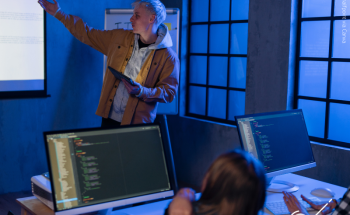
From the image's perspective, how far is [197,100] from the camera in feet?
14.4

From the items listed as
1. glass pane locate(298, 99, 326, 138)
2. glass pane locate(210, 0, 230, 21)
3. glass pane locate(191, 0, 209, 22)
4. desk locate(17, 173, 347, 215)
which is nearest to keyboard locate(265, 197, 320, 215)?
desk locate(17, 173, 347, 215)

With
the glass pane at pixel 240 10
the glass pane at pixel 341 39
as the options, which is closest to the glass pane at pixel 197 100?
the glass pane at pixel 240 10

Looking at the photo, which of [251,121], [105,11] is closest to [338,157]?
[251,121]

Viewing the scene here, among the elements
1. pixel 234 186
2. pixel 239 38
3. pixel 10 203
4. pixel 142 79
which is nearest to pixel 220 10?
pixel 239 38

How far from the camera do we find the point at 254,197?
975mm

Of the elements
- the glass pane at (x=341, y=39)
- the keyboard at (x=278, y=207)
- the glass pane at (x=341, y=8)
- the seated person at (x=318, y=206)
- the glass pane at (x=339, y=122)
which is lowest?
the keyboard at (x=278, y=207)

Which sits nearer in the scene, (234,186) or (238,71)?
(234,186)

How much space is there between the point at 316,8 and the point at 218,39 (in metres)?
1.19

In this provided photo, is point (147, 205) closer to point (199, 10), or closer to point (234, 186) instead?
point (234, 186)

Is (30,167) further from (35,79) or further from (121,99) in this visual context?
(121,99)

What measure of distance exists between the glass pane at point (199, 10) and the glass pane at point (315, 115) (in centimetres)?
155

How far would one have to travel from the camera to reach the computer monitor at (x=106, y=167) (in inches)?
53.6

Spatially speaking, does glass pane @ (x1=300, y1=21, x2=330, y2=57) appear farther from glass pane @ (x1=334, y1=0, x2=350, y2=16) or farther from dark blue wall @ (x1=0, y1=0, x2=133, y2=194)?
dark blue wall @ (x1=0, y1=0, x2=133, y2=194)

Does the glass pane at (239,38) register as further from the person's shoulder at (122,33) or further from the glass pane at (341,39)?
the person's shoulder at (122,33)
